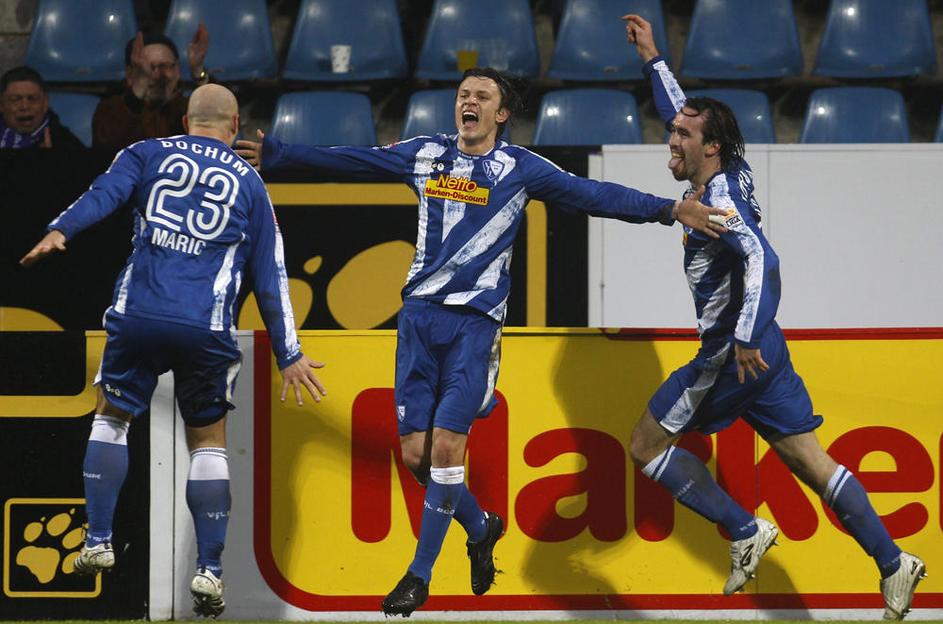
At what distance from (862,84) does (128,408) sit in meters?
Result: 5.74

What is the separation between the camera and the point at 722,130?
557 cm

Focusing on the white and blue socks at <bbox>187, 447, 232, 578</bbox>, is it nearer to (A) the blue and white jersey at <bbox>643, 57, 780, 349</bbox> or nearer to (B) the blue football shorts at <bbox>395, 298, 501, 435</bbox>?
(B) the blue football shorts at <bbox>395, 298, 501, 435</bbox>

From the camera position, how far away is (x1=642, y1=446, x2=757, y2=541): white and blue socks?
5.41m

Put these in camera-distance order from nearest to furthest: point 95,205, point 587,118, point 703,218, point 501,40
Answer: point 95,205 < point 703,218 < point 587,118 < point 501,40

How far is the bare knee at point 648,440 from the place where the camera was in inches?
215

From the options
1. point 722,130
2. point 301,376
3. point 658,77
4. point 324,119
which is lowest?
point 301,376

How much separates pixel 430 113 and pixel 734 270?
3.56 meters

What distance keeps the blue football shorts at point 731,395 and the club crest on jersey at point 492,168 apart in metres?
1.02

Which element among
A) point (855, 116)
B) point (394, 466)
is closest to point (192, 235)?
point (394, 466)

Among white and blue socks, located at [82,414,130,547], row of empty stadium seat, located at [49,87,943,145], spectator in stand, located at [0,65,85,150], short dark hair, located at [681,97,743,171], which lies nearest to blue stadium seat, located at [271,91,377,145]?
row of empty stadium seat, located at [49,87,943,145]

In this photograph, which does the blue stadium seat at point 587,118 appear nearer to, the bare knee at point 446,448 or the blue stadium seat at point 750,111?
the blue stadium seat at point 750,111

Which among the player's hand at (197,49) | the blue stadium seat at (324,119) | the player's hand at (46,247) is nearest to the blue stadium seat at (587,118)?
the blue stadium seat at (324,119)

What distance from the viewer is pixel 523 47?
9086mm

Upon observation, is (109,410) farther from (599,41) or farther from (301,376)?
(599,41)
